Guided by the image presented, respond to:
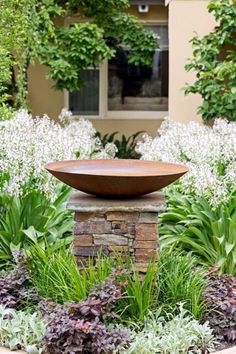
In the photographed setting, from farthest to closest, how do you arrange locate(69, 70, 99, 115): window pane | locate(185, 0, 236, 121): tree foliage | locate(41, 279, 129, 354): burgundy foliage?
locate(69, 70, 99, 115): window pane
locate(185, 0, 236, 121): tree foliage
locate(41, 279, 129, 354): burgundy foliage

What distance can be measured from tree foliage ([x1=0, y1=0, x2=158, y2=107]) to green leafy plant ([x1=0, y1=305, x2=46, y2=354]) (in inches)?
175

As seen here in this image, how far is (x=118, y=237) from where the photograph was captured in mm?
4945

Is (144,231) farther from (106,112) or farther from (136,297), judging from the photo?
(106,112)

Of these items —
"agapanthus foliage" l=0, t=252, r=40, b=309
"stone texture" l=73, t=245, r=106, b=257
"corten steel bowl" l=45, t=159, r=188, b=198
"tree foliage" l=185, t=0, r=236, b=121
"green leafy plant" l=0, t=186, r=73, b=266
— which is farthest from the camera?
"tree foliage" l=185, t=0, r=236, b=121

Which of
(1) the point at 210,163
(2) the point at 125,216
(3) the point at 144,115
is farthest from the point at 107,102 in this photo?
(2) the point at 125,216

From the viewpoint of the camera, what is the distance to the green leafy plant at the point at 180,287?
498cm

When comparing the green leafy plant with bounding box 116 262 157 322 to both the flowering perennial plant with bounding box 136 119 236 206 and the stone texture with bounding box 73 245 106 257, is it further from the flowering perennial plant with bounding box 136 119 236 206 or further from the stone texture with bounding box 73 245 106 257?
the flowering perennial plant with bounding box 136 119 236 206

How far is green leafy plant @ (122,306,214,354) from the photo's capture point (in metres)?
4.39

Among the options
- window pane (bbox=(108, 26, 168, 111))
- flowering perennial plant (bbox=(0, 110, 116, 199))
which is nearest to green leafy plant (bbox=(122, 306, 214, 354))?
flowering perennial plant (bbox=(0, 110, 116, 199))

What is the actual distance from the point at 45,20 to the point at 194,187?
18.9 feet

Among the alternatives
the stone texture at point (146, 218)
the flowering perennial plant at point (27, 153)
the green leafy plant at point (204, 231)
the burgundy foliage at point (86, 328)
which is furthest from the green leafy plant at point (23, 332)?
the green leafy plant at point (204, 231)

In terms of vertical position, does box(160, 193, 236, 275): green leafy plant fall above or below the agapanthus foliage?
above

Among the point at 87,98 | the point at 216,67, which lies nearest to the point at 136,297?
the point at 216,67

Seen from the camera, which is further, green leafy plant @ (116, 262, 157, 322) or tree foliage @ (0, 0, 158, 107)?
tree foliage @ (0, 0, 158, 107)
